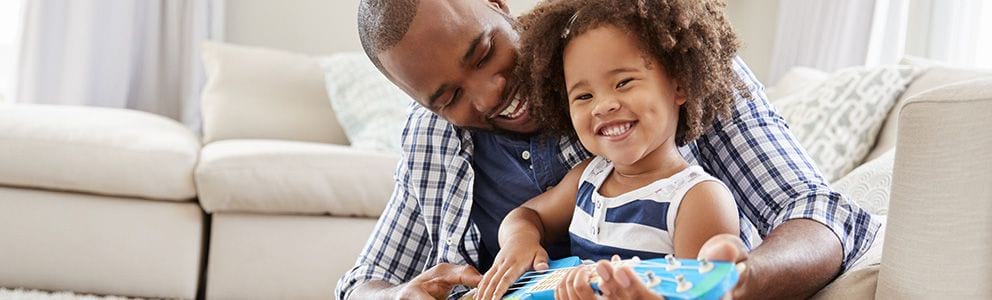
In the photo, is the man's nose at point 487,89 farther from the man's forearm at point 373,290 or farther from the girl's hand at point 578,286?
the girl's hand at point 578,286

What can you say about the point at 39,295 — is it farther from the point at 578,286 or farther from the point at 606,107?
the point at 578,286

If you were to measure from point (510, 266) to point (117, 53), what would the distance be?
3.41 meters

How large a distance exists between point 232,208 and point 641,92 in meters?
1.85

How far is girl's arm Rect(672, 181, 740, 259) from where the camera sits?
1.01 metres

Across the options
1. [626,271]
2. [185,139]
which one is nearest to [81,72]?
[185,139]

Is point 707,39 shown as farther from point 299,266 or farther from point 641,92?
point 299,266

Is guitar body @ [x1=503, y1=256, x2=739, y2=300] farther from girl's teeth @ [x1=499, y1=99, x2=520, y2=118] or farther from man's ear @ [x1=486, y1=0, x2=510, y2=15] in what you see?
man's ear @ [x1=486, y1=0, x2=510, y2=15]

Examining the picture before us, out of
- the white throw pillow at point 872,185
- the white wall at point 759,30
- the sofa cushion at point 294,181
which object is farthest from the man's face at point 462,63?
the white wall at point 759,30

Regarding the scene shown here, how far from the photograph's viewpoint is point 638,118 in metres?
1.10

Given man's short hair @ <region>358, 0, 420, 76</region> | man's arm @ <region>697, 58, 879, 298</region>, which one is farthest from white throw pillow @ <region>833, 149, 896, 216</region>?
man's short hair @ <region>358, 0, 420, 76</region>

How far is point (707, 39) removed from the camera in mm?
1145

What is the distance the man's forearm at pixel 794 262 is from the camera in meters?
0.93

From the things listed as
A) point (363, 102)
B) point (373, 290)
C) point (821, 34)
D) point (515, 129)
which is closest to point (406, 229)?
point (373, 290)

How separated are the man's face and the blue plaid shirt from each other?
0.35ft
